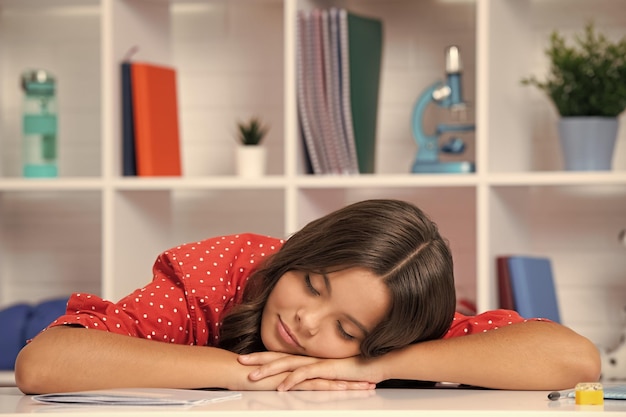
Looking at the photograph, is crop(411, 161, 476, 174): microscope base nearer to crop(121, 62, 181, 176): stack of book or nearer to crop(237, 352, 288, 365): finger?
crop(121, 62, 181, 176): stack of book

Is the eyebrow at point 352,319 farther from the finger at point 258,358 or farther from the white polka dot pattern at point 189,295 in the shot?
the white polka dot pattern at point 189,295

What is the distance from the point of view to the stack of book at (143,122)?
8.64 ft

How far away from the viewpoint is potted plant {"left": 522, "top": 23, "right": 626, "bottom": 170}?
2.50m

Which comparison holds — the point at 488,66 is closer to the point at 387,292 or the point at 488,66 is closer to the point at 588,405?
the point at 387,292

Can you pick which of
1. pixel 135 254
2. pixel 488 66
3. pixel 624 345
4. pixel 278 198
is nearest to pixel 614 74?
pixel 488 66

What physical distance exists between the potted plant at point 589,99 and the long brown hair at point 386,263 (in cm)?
108

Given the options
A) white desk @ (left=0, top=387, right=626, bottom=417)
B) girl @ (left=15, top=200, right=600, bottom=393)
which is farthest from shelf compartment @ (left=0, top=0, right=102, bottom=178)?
white desk @ (left=0, top=387, right=626, bottom=417)

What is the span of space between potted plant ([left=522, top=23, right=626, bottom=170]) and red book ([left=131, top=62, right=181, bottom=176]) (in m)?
0.91

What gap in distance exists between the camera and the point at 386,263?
1.42 m

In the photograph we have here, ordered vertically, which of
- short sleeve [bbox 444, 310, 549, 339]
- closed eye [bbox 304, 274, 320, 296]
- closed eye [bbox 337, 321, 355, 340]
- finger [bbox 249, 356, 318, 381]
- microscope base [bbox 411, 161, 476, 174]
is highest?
microscope base [bbox 411, 161, 476, 174]

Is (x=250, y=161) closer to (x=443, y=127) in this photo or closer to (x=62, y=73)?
(x=443, y=127)

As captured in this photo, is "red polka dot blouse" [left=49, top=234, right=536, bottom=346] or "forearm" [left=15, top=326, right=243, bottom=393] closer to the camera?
"forearm" [left=15, top=326, right=243, bottom=393]

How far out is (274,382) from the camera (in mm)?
1378

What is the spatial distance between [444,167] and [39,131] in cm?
109
